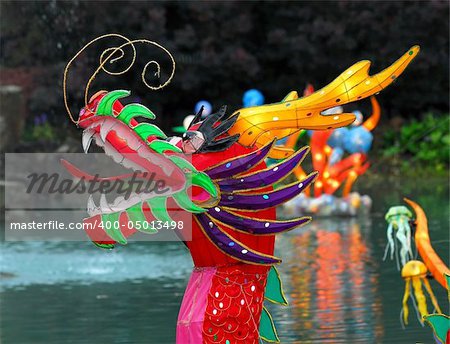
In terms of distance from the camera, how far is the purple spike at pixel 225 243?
234 inches

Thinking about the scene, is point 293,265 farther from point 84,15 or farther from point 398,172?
point 84,15

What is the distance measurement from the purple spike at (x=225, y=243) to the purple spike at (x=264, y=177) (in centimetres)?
18

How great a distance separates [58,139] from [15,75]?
8.91 ft

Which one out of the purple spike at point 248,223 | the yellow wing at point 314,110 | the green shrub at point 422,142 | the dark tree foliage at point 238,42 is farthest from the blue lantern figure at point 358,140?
the purple spike at point 248,223

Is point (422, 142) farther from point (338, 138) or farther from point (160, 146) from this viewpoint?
point (160, 146)

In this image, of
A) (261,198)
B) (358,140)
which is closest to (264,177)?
(261,198)

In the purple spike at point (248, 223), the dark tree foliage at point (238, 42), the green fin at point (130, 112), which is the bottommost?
the purple spike at point (248, 223)

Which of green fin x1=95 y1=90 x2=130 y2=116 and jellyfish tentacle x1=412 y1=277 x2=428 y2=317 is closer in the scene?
green fin x1=95 y1=90 x2=130 y2=116

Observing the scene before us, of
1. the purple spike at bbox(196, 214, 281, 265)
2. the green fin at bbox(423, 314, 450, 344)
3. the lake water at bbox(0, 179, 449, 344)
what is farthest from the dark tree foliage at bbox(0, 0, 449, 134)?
the purple spike at bbox(196, 214, 281, 265)

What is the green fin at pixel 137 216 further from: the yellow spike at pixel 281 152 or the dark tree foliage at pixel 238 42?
the dark tree foliage at pixel 238 42

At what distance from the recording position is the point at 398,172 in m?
23.1

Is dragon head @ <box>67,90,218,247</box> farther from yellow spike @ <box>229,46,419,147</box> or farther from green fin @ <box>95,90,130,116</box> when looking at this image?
yellow spike @ <box>229,46,419,147</box>

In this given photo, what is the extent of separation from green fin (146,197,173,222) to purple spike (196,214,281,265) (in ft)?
0.53

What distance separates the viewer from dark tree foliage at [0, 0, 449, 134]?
2452 cm
